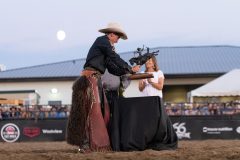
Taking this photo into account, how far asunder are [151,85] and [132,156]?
2754 millimetres

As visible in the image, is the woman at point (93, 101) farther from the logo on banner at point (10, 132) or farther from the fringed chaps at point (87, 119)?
the logo on banner at point (10, 132)

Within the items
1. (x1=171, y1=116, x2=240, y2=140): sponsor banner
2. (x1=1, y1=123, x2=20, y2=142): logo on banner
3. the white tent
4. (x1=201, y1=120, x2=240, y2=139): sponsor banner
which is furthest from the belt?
the white tent

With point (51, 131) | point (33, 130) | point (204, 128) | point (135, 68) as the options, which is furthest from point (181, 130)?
point (135, 68)

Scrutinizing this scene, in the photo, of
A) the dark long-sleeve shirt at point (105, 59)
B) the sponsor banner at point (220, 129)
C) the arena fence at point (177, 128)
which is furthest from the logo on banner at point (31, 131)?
the dark long-sleeve shirt at point (105, 59)

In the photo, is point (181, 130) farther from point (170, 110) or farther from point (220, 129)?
point (220, 129)

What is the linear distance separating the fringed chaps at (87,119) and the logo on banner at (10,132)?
10634 mm

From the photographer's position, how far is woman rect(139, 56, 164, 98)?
895 cm

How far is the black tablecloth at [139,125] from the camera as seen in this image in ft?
24.5

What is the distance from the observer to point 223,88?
2250 cm

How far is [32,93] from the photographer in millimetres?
37469

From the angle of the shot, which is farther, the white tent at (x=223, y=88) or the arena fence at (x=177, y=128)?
the white tent at (x=223, y=88)

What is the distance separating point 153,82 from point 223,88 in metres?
13.9

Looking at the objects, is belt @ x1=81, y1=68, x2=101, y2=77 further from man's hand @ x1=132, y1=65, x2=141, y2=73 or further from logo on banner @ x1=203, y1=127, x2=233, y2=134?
logo on banner @ x1=203, y1=127, x2=233, y2=134

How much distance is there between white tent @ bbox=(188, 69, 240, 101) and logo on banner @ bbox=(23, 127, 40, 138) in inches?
282
